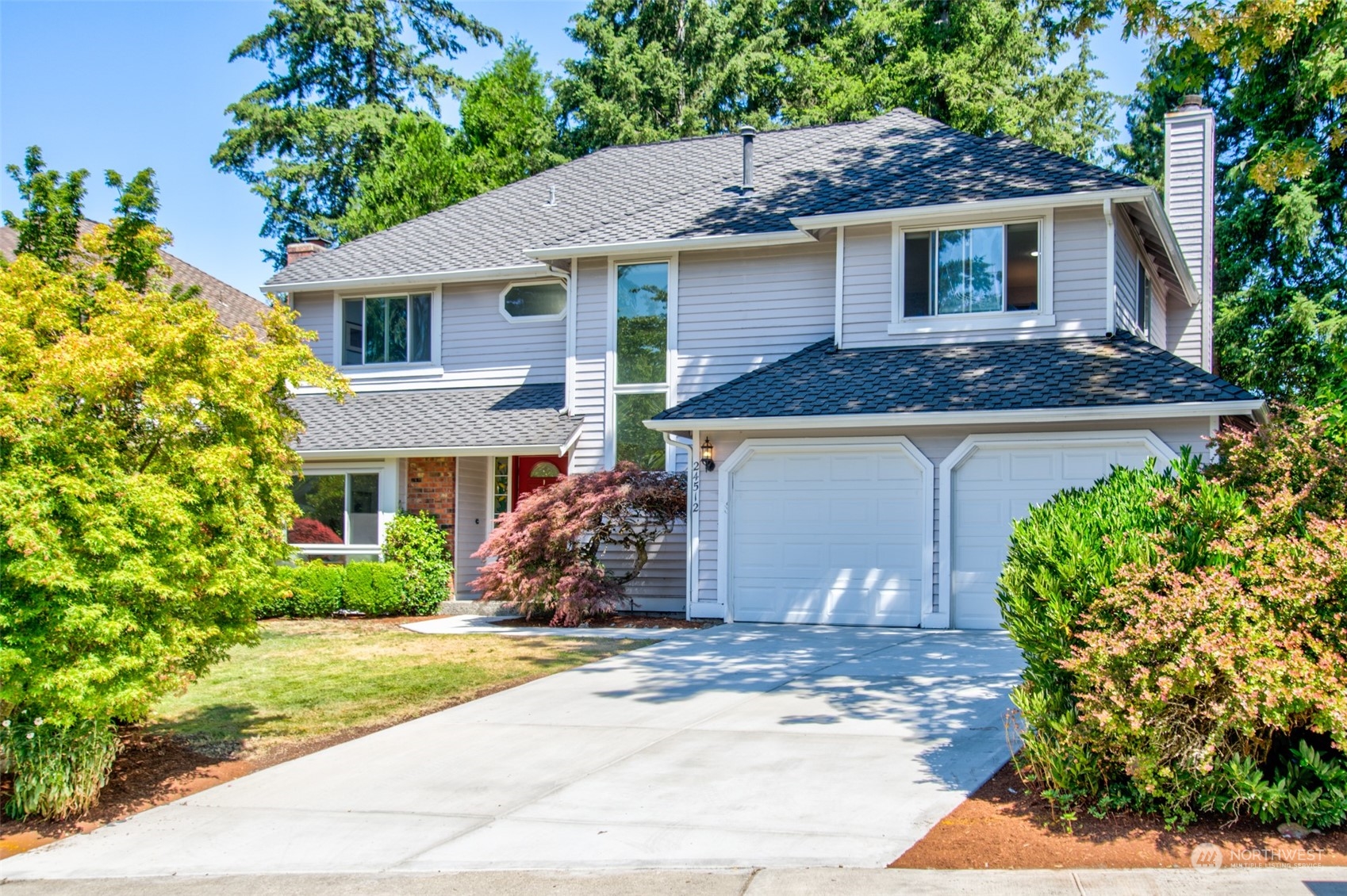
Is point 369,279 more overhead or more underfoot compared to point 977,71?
more underfoot

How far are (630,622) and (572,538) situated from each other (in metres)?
1.35

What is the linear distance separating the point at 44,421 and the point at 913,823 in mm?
5095

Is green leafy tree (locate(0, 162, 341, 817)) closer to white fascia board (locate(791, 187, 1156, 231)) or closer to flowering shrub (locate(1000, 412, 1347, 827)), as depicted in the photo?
flowering shrub (locate(1000, 412, 1347, 827))

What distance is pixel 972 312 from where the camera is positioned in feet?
47.8

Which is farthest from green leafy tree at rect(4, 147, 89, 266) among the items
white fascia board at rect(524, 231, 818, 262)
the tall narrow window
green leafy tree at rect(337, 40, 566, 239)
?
green leafy tree at rect(337, 40, 566, 239)

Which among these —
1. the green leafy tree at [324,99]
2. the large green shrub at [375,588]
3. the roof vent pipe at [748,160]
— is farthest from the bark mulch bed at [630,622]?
the green leafy tree at [324,99]

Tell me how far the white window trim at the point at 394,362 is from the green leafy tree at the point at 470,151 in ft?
31.6

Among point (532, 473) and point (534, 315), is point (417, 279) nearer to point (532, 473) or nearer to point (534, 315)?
point (534, 315)

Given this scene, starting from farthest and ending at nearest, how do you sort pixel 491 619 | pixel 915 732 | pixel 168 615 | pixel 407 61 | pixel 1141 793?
pixel 407 61 → pixel 491 619 → pixel 915 732 → pixel 168 615 → pixel 1141 793

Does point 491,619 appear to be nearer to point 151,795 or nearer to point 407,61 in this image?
point 151,795

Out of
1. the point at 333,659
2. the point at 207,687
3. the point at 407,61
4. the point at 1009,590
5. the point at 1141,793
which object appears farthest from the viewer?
the point at 407,61

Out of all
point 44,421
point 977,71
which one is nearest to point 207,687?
point 44,421

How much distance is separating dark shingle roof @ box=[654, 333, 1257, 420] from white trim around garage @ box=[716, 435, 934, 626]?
0.56 metres

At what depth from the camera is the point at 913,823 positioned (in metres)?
5.67
